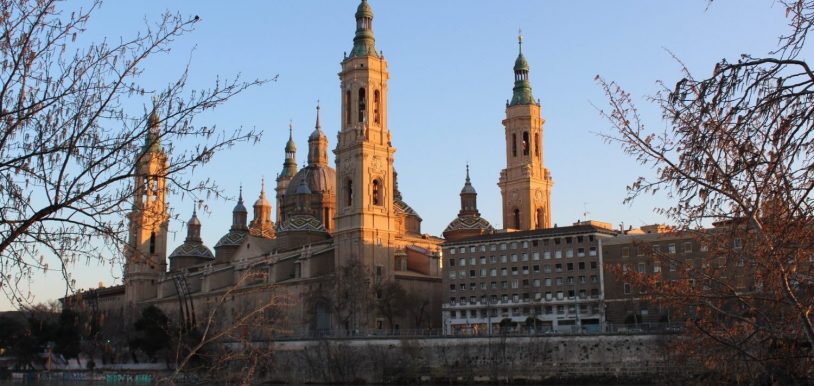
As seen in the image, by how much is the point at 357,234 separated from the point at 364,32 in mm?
24297

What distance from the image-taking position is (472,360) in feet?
239

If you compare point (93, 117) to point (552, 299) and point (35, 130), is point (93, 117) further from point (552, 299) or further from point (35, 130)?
point (552, 299)

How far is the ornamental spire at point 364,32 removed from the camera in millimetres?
102312

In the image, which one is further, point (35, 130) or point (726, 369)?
point (726, 369)

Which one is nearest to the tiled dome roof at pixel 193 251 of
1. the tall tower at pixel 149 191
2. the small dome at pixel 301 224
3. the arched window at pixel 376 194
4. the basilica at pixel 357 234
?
the basilica at pixel 357 234

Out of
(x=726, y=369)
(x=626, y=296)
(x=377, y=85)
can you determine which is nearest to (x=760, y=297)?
(x=726, y=369)

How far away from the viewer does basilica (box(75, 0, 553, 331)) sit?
92.1 metres

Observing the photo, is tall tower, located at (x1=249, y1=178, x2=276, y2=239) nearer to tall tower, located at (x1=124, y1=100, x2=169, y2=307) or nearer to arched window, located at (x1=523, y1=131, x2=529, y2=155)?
arched window, located at (x1=523, y1=131, x2=529, y2=155)

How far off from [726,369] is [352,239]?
263 feet

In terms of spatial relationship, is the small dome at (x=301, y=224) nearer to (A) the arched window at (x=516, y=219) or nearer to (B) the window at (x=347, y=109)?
(B) the window at (x=347, y=109)

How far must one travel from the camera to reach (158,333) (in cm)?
8731

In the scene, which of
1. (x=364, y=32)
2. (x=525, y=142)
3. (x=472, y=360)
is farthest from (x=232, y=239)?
(x=472, y=360)

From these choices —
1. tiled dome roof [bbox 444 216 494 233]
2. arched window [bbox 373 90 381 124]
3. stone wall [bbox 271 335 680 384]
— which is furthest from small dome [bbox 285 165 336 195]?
stone wall [bbox 271 335 680 384]

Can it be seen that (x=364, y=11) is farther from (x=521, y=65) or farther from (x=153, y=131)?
(x=153, y=131)
